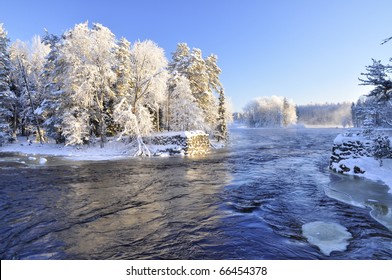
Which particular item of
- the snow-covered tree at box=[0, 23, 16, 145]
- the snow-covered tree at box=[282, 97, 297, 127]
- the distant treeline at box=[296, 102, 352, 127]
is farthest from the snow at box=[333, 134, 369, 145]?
the distant treeline at box=[296, 102, 352, 127]

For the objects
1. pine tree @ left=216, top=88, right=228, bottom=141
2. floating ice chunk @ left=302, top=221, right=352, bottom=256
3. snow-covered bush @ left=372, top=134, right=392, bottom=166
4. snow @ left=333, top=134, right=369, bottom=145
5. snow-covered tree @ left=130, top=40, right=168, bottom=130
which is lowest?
floating ice chunk @ left=302, top=221, right=352, bottom=256

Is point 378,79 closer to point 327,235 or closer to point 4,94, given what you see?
point 327,235

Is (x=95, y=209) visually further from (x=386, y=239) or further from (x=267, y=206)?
(x=386, y=239)

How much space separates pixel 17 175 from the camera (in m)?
12.4

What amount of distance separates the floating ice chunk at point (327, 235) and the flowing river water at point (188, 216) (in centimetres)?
14

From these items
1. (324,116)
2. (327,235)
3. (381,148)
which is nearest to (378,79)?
(381,148)

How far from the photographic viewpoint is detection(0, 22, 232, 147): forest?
23.0 metres

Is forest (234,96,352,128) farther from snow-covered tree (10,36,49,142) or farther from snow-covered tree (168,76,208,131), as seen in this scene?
snow-covered tree (10,36,49,142)

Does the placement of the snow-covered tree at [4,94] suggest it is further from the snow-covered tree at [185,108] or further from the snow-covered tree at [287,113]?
the snow-covered tree at [287,113]

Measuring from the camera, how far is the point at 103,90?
24328mm

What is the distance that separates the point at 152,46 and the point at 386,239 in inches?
962

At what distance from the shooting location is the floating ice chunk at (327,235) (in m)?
4.63

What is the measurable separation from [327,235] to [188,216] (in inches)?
127

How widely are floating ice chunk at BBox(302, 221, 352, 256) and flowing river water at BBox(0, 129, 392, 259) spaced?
14 centimetres
